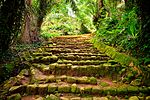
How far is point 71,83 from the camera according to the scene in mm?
4566

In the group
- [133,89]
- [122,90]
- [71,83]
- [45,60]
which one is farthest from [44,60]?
[133,89]

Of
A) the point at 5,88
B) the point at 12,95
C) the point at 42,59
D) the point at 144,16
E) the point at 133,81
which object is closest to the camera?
the point at 12,95

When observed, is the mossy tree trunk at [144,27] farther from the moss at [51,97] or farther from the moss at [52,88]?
the moss at [51,97]

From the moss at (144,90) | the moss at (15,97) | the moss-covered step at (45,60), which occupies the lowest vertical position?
the moss at (144,90)

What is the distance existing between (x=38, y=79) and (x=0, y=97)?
3.43 ft

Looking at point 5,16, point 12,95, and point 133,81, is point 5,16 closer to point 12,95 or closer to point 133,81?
point 12,95

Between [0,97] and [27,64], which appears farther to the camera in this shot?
[27,64]

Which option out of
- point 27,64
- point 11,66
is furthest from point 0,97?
point 27,64

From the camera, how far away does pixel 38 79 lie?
4.64 m

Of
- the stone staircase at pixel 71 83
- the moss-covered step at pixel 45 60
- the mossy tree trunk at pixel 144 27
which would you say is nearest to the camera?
the stone staircase at pixel 71 83

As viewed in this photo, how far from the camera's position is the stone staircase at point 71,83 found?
3.94m

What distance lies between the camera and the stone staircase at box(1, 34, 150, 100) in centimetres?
A: 394

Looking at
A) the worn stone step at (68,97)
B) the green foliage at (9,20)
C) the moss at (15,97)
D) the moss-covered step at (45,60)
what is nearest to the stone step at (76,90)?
the worn stone step at (68,97)

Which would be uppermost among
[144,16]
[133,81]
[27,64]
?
[144,16]
